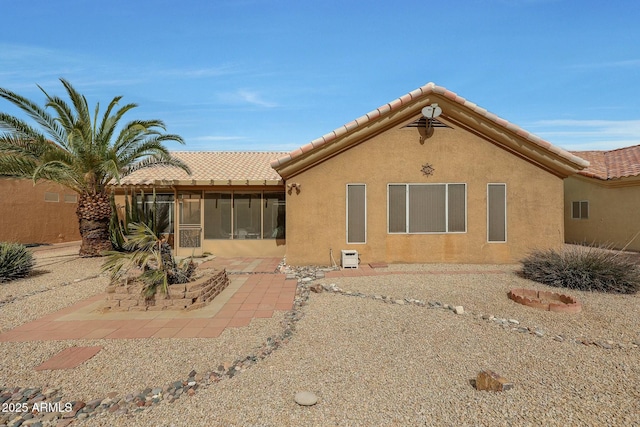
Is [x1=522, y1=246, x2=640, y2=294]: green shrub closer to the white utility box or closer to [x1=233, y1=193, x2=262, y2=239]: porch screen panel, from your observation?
the white utility box

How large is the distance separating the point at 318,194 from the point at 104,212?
8416 millimetres

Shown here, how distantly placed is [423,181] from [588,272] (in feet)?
15.2

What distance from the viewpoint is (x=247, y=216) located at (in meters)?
12.7

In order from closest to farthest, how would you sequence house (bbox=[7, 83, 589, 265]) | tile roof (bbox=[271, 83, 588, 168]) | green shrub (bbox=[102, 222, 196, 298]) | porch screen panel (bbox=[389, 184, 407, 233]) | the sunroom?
1. green shrub (bbox=[102, 222, 196, 298])
2. tile roof (bbox=[271, 83, 588, 168])
3. house (bbox=[7, 83, 589, 265])
4. porch screen panel (bbox=[389, 184, 407, 233])
5. the sunroom

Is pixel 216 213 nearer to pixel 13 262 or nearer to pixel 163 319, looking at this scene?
pixel 13 262

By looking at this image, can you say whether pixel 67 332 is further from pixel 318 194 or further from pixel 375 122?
pixel 375 122

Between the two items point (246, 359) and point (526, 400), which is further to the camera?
point (246, 359)

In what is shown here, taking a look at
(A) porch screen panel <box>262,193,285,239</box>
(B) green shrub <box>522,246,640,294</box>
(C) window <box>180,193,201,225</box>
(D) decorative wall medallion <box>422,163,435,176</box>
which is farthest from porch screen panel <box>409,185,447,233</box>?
(C) window <box>180,193,201,225</box>

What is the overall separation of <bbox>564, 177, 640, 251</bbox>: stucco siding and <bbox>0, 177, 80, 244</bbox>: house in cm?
2705

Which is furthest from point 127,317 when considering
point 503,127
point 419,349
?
point 503,127

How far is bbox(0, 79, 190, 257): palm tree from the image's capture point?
35.4 ft

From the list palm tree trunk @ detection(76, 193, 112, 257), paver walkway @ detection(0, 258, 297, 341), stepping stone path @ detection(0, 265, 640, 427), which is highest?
palm tree trunk @ detection(76, 193, 112, 257)

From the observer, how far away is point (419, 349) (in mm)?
4215

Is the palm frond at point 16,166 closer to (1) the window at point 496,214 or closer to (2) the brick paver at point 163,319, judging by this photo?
(2) the brick paver at point 163,319
